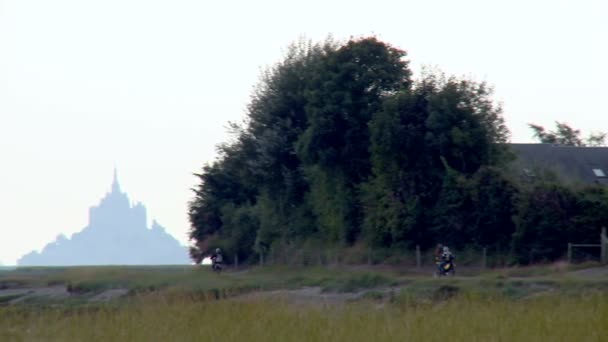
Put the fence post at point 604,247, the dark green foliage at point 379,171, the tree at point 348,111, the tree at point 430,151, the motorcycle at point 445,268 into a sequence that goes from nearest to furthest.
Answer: the fence post at point 604,247 → the motorcycle at point 445,268 → the dark green foliage at point 379,171 → the tree at point 430,151 → the tree at point 348,111

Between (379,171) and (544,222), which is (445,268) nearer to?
(544,222)

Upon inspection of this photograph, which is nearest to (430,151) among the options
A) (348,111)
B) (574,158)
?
(348,111)

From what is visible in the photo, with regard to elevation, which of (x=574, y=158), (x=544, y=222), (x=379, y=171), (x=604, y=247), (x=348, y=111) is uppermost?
(x=348, y=111)

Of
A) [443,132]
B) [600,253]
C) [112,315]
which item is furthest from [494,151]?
[112,315]

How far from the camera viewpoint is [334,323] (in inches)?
665

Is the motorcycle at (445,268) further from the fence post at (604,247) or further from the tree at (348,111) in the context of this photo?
the tree at (348,111)

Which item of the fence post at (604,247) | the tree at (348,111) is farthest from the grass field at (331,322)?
the tree at (348,111)

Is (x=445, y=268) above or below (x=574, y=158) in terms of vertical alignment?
below

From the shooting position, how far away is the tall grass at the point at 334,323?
15453mm

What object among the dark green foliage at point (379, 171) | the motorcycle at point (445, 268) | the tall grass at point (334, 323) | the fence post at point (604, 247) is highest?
the dark green foliage at point (379, 171)

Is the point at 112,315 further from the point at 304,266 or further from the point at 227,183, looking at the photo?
the point at 227,183

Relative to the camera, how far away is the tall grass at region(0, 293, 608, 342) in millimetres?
15453

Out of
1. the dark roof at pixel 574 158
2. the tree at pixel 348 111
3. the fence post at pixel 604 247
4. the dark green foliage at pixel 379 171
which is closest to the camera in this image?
the fence post at pixel 604 247

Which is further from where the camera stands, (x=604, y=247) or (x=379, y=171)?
(x=379, y=171)
